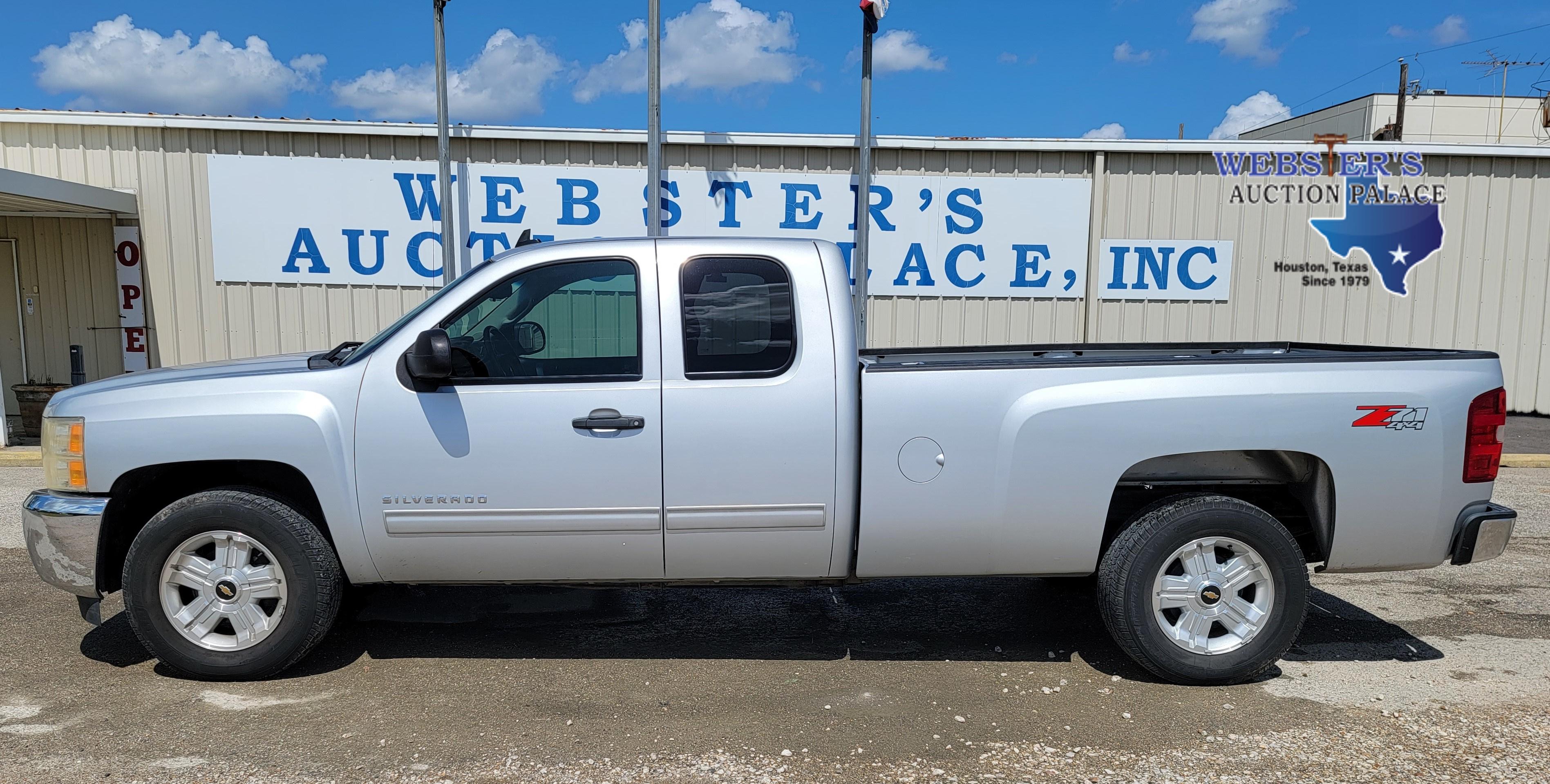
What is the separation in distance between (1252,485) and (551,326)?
3101 mm

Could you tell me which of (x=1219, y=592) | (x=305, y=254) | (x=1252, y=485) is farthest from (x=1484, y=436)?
(x=305, y=254)

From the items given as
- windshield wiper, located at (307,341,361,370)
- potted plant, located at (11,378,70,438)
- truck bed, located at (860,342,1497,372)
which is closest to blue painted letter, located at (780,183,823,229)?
truck bed, located at (860,342,1497,372)

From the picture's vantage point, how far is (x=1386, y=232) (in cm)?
1109

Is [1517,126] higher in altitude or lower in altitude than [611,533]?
higher

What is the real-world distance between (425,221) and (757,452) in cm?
788

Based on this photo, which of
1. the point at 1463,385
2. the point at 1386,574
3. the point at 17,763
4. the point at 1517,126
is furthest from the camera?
the point at 1517,126

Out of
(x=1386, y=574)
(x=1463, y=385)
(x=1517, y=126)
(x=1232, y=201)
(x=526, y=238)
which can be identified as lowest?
(x=1386, y=574)

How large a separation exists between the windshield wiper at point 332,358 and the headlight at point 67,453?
88 centimetres

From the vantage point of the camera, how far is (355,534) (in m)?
3.88

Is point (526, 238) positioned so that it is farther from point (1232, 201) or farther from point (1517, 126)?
point (1517, 126)

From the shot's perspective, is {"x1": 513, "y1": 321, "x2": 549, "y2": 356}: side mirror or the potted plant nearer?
{"x1": 513, "y1": 321, "x2": 549, "y2": 356}: side mirror

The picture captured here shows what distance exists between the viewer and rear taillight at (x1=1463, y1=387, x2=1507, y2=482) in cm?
382

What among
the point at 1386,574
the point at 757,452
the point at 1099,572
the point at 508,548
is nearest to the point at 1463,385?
the point at 1099,572

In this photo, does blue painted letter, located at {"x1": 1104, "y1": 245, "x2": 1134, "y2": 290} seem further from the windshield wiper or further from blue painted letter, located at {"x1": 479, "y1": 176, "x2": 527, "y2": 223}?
the windshield wiper
